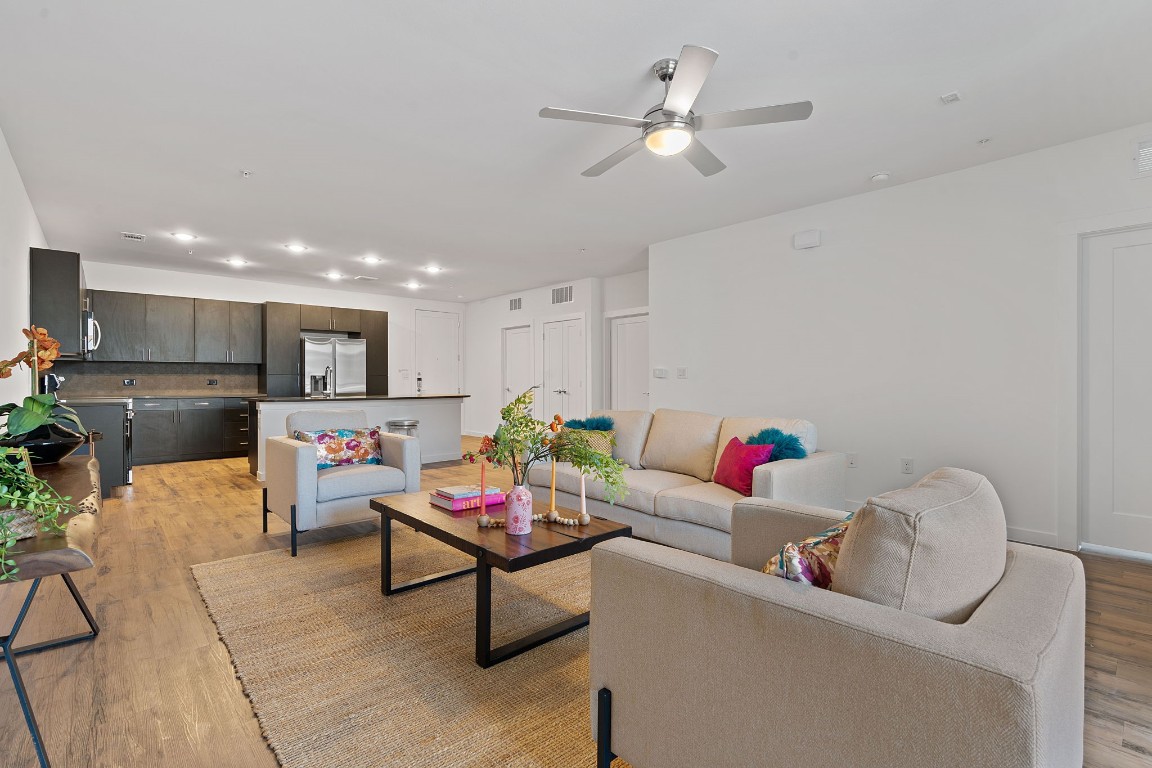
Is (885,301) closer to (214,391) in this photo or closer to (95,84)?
(95,84)

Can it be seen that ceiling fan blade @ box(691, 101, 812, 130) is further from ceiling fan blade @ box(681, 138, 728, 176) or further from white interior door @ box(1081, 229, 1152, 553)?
white interior door @ box(1081, 229, 1152, 553)

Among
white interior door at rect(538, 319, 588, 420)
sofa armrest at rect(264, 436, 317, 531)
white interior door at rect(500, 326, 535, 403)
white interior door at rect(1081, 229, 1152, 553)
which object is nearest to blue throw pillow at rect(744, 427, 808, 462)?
white interior door at rect(1081, 229, 1152, 553)

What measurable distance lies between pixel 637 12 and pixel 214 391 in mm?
7854

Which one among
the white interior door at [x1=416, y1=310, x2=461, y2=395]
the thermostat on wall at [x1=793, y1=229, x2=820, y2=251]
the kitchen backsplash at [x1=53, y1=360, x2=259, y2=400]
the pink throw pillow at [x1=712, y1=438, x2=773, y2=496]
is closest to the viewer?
the pink throw pillow at [x1=712, y1=438, x2=773, y2=496]

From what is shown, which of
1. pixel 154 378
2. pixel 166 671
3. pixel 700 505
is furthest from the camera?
pixel 154 378

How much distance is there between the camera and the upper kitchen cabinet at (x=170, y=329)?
7.02 meters

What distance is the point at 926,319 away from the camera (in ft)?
13.3

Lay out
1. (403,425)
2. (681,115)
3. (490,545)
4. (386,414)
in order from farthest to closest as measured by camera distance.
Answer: (386,414)
(403,425)
(681,115)
(490,545)

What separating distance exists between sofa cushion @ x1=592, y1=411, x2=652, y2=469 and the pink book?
4.53 ft

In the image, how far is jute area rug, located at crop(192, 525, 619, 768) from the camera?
1.65m

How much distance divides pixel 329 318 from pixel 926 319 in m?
A: 7.62

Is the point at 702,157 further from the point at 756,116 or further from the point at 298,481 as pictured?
the point at 298,481

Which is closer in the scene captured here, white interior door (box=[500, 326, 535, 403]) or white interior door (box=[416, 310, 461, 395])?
white interior door (box=[500, 326, 535, 403])

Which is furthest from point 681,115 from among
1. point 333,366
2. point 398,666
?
point 333,366
